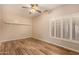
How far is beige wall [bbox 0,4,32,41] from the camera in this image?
198 centimetres

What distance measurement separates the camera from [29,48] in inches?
79.6

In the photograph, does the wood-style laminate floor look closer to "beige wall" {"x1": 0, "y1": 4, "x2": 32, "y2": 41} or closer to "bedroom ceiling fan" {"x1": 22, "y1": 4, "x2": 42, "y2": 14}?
A: "beige wall" {"x1": 0, "y1": 4, "x2": 32, "y2": 41}

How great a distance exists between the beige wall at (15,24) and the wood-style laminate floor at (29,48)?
9 cm

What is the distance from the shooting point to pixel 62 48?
1962 mm

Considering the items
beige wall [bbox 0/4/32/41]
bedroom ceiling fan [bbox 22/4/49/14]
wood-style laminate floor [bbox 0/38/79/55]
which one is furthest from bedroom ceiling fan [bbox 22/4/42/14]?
wood-style laminate floor [bbox 0/38/79/55]

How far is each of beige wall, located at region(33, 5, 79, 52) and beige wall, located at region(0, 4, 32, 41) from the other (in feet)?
0.41

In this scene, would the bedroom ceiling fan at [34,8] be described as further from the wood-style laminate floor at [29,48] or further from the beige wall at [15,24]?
the wood-style laminate floor at [29,48]

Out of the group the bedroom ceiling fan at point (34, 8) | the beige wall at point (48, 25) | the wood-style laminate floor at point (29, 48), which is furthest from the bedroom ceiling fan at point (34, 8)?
the wood-style laminate floor at point (29, 48)

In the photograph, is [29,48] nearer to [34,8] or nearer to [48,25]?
[48,25]

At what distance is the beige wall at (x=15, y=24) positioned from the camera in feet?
6.49

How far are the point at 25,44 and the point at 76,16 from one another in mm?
978

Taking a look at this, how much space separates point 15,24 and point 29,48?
1.57 ft
